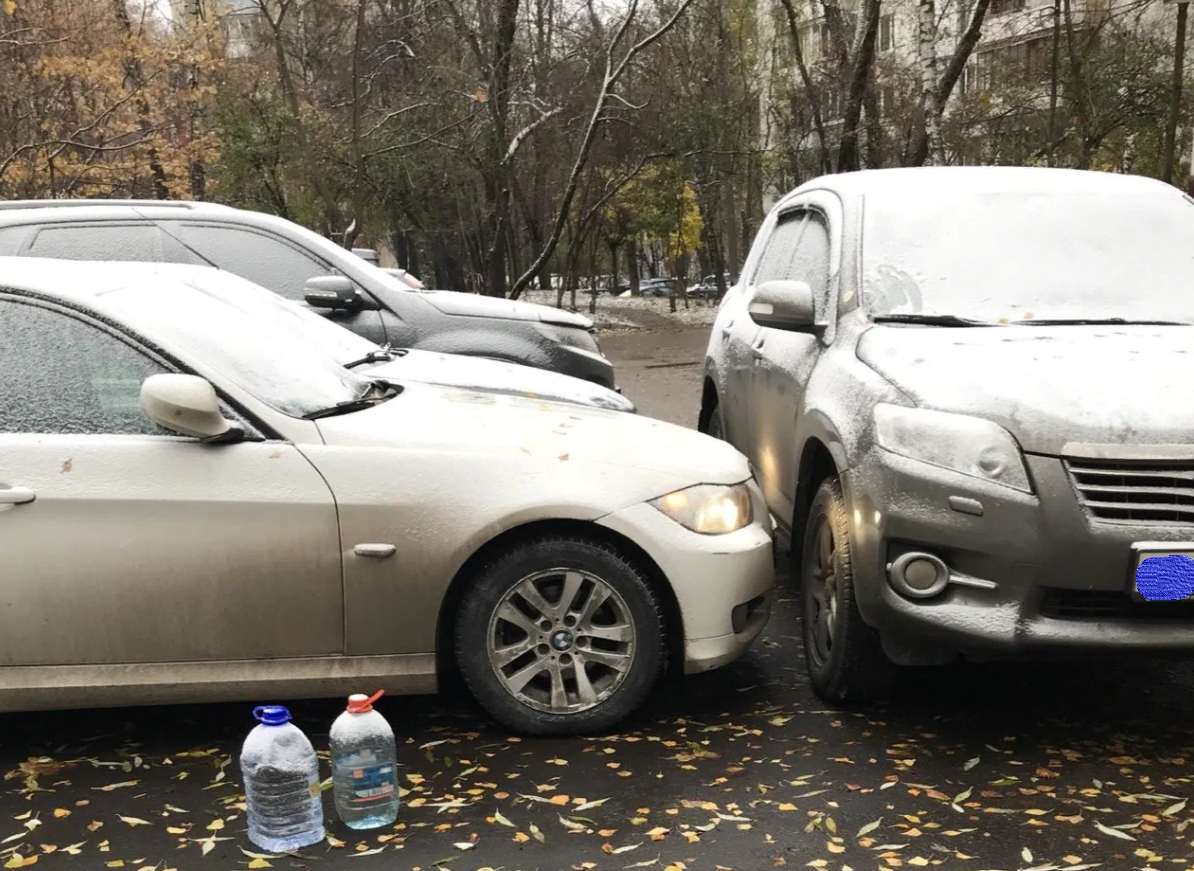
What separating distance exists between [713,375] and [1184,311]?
271 centimetres

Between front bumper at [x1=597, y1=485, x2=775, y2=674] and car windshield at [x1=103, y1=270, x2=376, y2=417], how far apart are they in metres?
1.15

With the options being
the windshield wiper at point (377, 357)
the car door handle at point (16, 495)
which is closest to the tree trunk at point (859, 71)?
the windshield wiper at point (377, 357)

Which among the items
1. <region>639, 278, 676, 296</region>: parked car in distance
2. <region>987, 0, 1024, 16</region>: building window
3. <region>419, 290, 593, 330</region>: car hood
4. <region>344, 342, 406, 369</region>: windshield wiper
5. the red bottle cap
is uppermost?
<region>987, 0, 1024, 16</region>: building window

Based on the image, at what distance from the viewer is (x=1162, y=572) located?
347 centimetres

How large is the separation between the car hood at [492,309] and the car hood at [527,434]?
3.14 metres

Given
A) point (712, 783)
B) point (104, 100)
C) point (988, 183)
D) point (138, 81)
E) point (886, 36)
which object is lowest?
point (712, 783)

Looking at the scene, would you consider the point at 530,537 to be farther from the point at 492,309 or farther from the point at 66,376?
the point at 492,309

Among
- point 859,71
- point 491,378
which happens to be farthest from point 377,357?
point 859,71

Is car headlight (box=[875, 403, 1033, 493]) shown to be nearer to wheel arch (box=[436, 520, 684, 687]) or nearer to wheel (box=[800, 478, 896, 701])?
wheel (box=[800, 478, 896, 701])

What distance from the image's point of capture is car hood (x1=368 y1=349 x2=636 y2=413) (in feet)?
16.7

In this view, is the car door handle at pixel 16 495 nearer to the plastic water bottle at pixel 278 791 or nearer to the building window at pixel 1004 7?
the plastic water bottle at pixel 278 791

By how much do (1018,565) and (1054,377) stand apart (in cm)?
64

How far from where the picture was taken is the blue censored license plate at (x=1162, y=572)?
11.3ft

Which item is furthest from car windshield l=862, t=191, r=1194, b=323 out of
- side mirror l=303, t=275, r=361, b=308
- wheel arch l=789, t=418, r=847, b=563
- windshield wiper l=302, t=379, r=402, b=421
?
side mirror l=303, t=275, r=361, b=308
